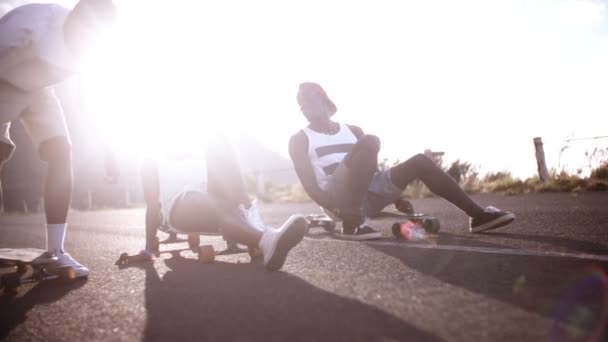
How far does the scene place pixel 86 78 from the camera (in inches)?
113

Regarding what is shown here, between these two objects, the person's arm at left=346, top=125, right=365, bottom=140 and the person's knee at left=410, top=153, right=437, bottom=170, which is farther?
the person's arm at left=346, top=125, right=365, bottom=140

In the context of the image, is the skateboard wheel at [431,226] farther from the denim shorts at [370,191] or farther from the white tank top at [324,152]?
the white tank top at [324,152]

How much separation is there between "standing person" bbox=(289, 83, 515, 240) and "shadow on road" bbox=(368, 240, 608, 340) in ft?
2.26

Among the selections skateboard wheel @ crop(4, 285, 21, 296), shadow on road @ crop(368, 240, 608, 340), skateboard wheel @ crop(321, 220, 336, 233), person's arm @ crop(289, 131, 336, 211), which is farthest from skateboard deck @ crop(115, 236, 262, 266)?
skateboard wheel @ crop(321, 220, 336, 233)

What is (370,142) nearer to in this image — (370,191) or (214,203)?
(370,191)

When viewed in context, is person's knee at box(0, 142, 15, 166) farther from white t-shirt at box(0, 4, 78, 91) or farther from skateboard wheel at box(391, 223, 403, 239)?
skateboard wheel at box(391, 223, 403, 239)

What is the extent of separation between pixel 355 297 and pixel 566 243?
1803mm

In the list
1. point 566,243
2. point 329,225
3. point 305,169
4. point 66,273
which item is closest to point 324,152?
point 305,169

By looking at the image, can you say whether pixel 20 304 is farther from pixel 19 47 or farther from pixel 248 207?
pixel 19 47

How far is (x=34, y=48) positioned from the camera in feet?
8.25

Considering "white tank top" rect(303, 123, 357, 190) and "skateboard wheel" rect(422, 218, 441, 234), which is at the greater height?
"white tank top" rect(303, 123, 357, 190)

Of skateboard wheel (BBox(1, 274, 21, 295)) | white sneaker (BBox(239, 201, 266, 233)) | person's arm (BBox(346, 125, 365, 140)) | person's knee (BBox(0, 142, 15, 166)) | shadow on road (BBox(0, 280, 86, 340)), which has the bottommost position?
shadow on road (BBox(0, 280, 86, 340))

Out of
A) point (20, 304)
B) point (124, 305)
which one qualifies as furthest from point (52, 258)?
point (124, 305)

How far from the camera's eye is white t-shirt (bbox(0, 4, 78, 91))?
8.15ft
